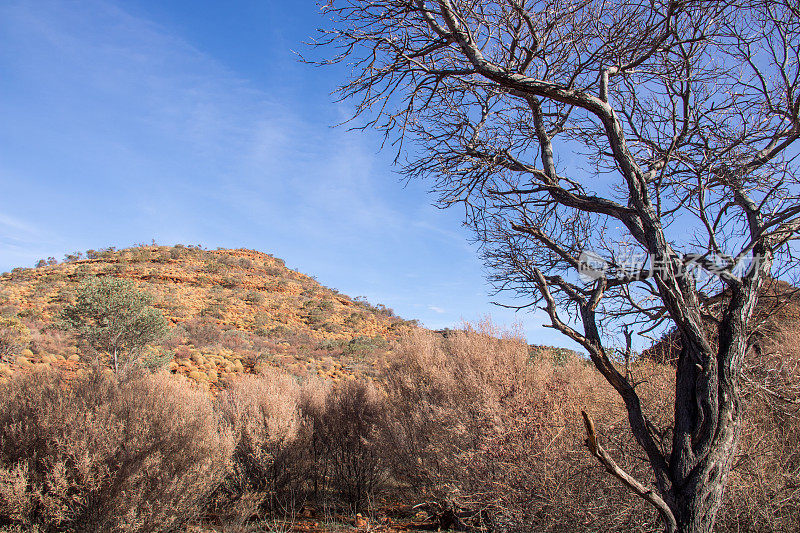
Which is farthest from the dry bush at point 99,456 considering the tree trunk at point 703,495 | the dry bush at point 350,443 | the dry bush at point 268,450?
the tree trunk at point 703,495

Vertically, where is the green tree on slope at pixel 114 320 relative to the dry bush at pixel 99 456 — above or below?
above

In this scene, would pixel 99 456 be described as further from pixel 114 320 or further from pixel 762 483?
pixel 114 320

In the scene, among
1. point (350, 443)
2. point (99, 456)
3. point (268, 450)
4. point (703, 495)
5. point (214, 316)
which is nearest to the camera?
point (703, 495)

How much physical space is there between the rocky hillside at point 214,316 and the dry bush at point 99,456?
22.4 ft

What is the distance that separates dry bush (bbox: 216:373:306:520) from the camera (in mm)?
7414

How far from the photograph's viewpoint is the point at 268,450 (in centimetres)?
793

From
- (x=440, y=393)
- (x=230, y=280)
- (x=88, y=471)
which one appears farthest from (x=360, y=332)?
(x=88, y=471)

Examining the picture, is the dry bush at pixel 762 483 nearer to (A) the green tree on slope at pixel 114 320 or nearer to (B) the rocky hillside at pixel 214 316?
(B) the rocky hillside at pixel 214 316

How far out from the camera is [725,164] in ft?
14.7

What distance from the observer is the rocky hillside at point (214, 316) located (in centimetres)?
1789

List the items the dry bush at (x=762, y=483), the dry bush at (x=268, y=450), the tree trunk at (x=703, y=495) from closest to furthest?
the tree trunk at (x=703, y=495) → the dry bush at (x=762, y=483) → the dry bush at (x=268, y=450)

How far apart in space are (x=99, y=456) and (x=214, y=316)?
23.3 m

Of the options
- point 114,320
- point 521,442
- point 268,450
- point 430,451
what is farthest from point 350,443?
point 114,320

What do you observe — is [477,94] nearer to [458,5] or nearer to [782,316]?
[458,5]
